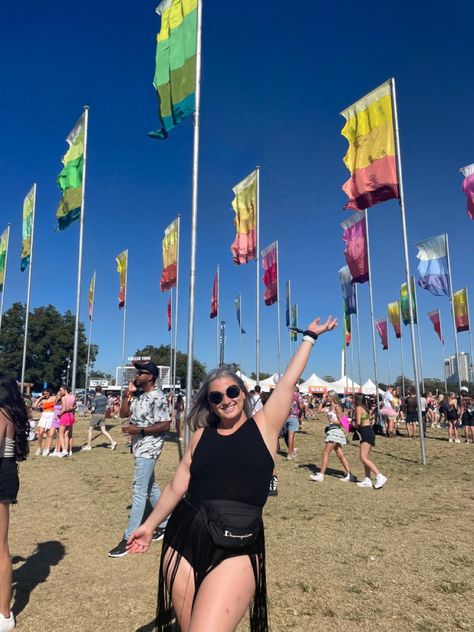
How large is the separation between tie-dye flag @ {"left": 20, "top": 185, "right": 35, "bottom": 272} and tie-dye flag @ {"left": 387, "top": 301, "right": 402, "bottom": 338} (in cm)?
2105

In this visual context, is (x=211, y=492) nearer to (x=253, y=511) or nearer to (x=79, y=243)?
(x=253, y=511)

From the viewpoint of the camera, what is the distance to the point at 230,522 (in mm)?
2037

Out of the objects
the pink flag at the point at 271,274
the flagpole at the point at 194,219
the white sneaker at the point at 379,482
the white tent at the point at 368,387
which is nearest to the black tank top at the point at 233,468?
the flagpole at the point at 194,219

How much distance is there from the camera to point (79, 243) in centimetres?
1475

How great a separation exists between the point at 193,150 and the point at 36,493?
7207 mm

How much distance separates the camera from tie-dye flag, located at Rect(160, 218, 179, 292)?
15.4m

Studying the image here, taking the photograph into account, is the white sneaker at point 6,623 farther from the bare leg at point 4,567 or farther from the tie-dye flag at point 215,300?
the tie-dye flag at point 215,300

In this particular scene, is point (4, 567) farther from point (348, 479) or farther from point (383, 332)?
point (383, 332)

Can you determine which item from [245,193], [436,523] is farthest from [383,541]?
[245,193]

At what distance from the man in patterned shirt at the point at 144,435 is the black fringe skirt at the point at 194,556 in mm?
2808

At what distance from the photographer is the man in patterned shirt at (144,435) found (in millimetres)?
4918

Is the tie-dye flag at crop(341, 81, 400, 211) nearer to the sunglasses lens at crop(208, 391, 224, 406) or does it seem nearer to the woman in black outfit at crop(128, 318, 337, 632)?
the woman in black outfit at crop(128, 318, 337, 632)

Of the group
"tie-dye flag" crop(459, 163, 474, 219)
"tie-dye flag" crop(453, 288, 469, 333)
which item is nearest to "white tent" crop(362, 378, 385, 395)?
"tie-dye flag" crop(453, 288, 469, 333)

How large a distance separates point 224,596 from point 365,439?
7044mm
